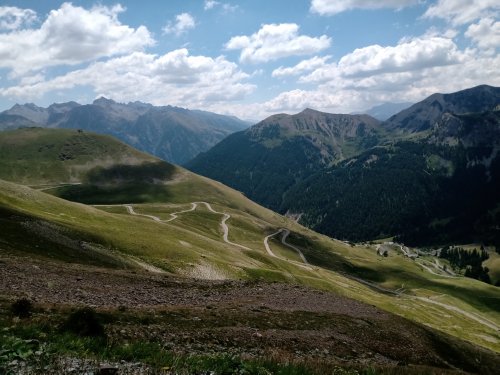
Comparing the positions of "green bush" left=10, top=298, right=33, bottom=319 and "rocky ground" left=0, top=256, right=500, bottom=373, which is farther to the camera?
"rocky ground" left=0, top=256, right=500, bottom=373

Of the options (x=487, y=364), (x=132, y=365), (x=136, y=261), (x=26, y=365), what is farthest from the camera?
(x=136, y=261)

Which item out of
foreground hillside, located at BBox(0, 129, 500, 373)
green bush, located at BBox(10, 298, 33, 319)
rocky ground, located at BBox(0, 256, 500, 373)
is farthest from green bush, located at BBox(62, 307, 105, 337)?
green bush, located at BBox(10, 298, 33, 319)

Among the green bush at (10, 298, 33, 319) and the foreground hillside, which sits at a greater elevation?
the green bush at (10, 298, 33, 319)

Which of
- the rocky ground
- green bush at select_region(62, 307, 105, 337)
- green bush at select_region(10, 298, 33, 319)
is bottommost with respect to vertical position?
the rocky ground

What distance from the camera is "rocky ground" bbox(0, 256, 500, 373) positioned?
25047mm

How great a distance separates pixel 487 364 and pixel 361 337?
2714cm

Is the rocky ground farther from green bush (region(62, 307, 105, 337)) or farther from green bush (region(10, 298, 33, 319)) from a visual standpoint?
green bush (region(62, 307, 105, 337))

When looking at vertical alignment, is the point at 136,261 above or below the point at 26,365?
below

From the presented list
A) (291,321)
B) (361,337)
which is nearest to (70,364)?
(291,321)

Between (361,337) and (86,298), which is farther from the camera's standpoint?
(361,337)

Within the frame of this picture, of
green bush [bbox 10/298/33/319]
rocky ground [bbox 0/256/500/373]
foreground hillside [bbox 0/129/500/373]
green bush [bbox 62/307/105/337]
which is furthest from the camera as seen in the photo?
rocky ground [bbox 0/256/500/373]

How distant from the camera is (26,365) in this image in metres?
10.2

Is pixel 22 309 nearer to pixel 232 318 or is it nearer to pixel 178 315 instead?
pixel 178 315

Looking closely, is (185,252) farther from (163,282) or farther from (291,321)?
(291,321)
